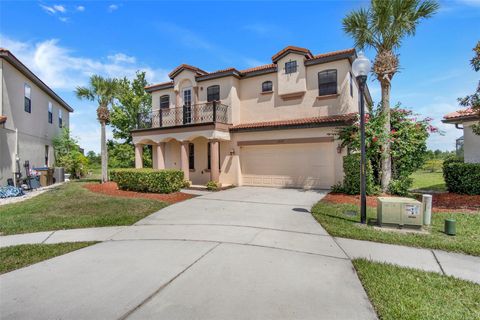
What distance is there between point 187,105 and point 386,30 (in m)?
12.1

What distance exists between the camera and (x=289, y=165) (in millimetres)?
14430

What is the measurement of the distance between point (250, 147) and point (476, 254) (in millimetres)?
11780

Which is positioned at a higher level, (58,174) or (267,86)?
(267,86)

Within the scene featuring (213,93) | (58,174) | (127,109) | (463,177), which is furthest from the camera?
(127,109)

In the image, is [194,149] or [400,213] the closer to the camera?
[400,213]

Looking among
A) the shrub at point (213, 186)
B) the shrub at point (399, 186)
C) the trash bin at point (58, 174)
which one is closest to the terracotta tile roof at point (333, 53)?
the shrub at point (399, 186)

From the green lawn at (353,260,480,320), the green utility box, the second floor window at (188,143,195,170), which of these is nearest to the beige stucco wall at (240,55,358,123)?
the second floor window at (188,143,195,170)

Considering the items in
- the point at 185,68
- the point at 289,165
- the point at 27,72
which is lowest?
the point at 289,165

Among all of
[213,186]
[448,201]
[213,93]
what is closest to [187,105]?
[213,93]

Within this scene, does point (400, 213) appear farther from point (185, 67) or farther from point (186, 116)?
point (185, 67)

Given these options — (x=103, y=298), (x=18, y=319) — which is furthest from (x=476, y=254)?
(x=18, y=319)

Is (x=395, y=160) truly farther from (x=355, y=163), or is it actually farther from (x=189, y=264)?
(x=189, y=264)

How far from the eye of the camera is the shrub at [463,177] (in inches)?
395

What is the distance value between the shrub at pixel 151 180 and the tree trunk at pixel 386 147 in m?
9.54
